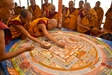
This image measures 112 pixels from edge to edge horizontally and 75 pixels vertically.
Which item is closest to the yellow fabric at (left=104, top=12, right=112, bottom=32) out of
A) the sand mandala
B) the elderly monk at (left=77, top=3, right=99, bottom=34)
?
the elderly monk at (left=77, top=3, right=99, bottom=34)

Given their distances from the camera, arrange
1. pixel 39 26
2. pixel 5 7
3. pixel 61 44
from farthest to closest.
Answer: pixel 39 26, pixel 61 44, pixel 5 7

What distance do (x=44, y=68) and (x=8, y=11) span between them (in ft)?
2.45

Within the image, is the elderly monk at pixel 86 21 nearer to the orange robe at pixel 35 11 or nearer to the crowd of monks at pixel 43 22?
the crowd of monks at pixel 43 22

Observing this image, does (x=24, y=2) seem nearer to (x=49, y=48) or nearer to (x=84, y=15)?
(x=84, y=15)

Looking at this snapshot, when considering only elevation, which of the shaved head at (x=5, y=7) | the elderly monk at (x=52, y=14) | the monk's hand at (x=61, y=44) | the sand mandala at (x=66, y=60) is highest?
the shaved head at (x=5, y=7)

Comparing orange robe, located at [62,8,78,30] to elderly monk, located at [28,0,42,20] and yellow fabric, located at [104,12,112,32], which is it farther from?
yellow fabric, located at [104,12,112,32]

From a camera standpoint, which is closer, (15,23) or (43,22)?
(15,23)

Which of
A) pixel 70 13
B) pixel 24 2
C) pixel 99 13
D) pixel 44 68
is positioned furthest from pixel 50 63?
pixel 24 2

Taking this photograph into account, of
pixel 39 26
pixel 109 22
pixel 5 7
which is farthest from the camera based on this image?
pixel 109 22

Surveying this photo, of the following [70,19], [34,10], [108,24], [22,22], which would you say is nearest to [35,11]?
[34,10]

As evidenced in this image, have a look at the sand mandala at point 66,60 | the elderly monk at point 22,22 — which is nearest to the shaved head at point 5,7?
the sand mandala at point 66,60

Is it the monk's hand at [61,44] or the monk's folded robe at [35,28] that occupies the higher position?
the monk's folded robe at [35,28]

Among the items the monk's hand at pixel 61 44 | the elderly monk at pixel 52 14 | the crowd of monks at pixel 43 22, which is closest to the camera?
the crowd of monks at pixel 43 22

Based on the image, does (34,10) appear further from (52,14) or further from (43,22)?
(43,22)
